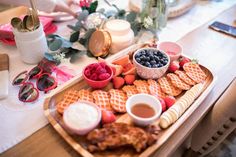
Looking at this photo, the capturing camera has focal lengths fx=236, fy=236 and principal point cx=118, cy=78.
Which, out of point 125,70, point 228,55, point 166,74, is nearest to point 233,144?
point 228,55

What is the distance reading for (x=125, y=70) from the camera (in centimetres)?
84

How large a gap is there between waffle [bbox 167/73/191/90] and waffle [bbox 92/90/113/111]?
0.75 feet

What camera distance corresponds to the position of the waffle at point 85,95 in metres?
0.72

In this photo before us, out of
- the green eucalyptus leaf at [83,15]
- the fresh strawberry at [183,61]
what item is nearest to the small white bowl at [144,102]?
the fresh strawberry at [183,61]

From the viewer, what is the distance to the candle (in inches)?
36.9

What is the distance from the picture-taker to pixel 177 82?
0.80 meters

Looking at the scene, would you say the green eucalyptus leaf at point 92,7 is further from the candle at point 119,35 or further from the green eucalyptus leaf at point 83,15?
the candle at point 119,35

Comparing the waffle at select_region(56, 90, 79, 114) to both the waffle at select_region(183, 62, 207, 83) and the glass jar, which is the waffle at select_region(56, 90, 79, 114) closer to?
the waffle at select_region(183, 62, 207, 83)

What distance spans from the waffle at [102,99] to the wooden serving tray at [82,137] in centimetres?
5

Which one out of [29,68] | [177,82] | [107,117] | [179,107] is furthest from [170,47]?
[29,68]

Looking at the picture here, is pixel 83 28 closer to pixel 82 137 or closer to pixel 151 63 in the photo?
pixel 151 63

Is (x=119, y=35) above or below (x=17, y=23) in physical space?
below

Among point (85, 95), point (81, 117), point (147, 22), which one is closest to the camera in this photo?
point (81, 117)

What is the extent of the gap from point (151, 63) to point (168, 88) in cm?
10
